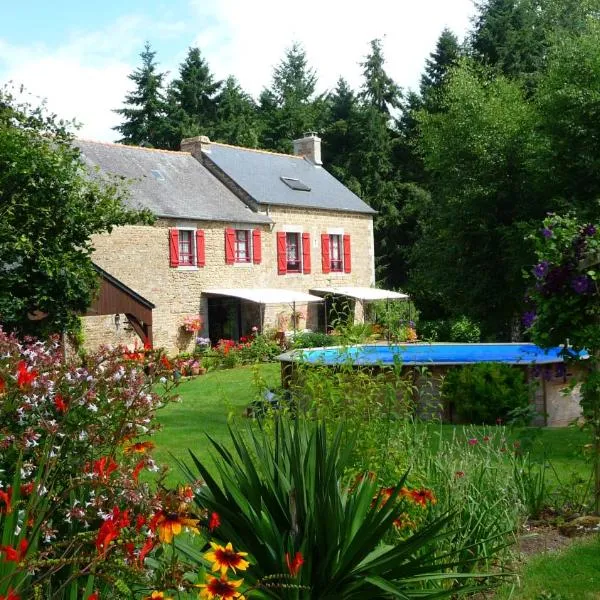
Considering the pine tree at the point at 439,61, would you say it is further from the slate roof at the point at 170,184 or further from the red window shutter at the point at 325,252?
the slate roof at the point at 170,184

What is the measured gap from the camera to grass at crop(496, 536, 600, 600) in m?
4.52

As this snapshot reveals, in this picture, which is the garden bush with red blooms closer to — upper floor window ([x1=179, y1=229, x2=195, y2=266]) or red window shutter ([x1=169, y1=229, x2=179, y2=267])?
red window shutter ([x1=169, y1=229, x2=179, y2=267])

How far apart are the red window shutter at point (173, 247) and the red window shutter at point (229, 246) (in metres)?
2.22

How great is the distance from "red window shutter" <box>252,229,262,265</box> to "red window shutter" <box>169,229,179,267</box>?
11.3 ft

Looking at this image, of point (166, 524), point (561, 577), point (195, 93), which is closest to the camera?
point (166, 524)

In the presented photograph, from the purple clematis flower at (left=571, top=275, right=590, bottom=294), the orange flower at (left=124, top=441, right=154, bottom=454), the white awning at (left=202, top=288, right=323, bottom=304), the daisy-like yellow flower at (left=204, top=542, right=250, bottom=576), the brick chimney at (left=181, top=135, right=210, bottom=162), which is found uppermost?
the brick chimney at (left=181, top=135, right=210, bottom=162)

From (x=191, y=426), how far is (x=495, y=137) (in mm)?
12923

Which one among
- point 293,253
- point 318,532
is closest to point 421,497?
point 318,532

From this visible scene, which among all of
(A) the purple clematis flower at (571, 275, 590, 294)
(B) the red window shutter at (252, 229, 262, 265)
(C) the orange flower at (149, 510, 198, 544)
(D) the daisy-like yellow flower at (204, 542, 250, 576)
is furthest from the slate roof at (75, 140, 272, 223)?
(D) the daisy-like yellow flower at (204, 542, 250, 576)

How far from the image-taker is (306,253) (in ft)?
97.1

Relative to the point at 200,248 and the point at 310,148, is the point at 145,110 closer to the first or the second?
the point at 310,148

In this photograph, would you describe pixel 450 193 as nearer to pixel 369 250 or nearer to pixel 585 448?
pixel 369 250

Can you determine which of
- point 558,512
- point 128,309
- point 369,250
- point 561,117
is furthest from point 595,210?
point 369,250

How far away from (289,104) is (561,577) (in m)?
43.7
